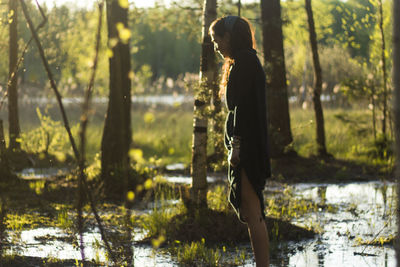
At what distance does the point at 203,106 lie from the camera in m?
6.80

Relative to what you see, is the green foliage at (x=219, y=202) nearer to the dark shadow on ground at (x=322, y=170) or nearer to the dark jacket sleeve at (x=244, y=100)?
the dark jacket sleeve at (x=244, y=100)

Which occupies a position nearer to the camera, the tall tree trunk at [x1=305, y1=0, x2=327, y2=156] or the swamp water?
A: the swamp water

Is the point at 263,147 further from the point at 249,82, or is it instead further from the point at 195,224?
the point at 195,224

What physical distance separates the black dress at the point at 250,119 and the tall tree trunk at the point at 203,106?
7.05 feet

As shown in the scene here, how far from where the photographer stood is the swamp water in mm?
5906

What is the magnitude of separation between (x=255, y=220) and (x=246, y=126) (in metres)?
0.73

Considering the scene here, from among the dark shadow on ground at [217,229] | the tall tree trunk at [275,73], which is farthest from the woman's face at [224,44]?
the tall tree trunk at [275,73]

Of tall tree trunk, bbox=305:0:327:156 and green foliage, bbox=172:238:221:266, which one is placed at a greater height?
tall tree trunk, bbox=305:0:327:156

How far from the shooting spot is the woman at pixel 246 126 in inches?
174

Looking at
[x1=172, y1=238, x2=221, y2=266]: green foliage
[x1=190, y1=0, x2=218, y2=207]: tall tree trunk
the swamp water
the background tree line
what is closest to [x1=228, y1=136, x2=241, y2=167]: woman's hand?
the background tree line

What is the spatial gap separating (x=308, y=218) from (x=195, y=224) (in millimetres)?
1916

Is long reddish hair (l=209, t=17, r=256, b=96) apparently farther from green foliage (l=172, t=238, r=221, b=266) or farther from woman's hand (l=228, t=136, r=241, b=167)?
green foliage (l=172, t=238, r=221, b=266)

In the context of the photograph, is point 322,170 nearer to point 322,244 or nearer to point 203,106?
point 322,244

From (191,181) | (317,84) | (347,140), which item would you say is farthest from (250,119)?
(347,140)
